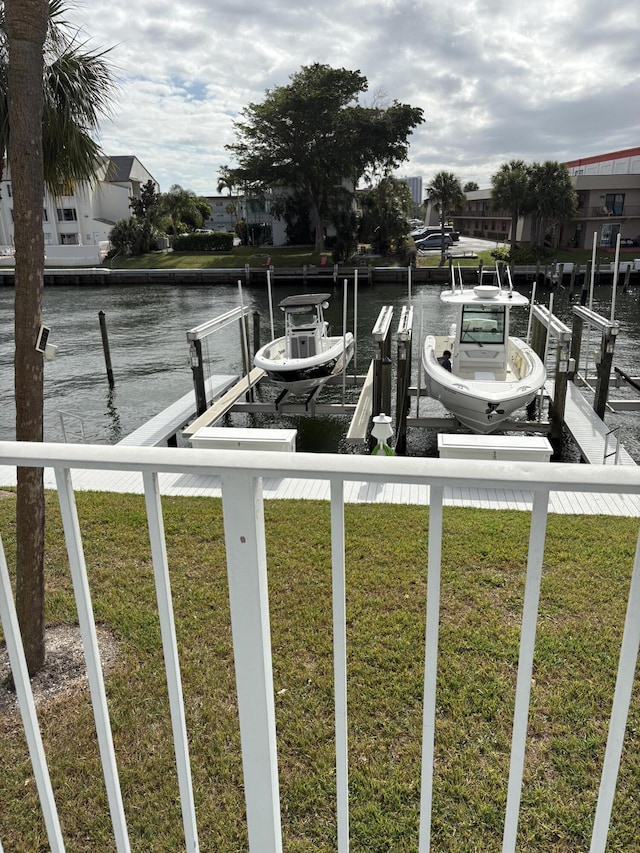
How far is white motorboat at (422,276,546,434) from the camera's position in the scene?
388 inches

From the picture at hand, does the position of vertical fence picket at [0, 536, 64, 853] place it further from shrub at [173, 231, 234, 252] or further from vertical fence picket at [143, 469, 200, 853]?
shrub at [173, 231, 234, 252]

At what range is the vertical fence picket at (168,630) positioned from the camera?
1.19m

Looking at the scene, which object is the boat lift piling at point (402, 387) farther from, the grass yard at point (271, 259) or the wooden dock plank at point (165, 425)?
the grass yard at point (271, 259)

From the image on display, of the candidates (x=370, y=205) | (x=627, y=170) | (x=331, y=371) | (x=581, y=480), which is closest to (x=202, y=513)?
(x=581, y=480)

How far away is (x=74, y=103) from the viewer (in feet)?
12.9

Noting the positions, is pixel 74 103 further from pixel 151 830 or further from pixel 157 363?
pixel 157 363

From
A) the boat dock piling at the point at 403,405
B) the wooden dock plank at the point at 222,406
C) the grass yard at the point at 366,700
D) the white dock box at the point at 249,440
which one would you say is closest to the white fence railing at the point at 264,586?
the grass yard at the point at 366,700

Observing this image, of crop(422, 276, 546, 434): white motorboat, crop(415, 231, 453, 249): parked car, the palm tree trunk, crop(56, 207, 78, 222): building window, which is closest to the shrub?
crop(56, 207, 78, 222): building window

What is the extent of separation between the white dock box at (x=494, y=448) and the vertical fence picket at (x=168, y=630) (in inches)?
215

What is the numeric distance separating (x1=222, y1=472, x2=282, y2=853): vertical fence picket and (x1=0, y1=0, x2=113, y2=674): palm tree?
2.32 meters

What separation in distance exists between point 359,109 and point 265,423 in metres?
37.6

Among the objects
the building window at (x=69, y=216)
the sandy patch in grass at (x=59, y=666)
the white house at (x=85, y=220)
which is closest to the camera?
the sandy patch in grass at (x=59, y=666)

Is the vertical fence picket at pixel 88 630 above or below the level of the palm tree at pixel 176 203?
below

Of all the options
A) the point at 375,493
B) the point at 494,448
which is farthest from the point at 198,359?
the point at 494,448
